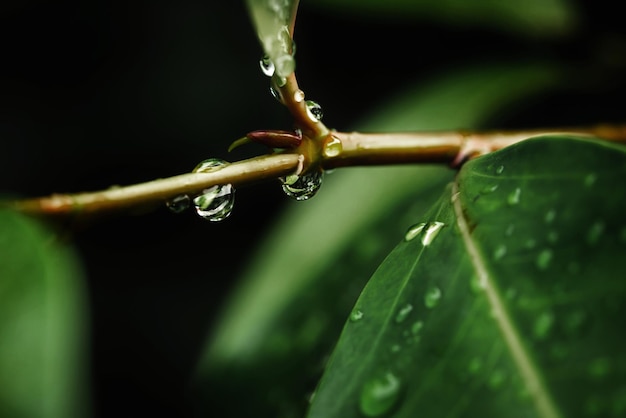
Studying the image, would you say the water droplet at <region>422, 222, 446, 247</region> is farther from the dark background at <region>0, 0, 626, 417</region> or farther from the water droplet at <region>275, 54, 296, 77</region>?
the dark background at <region>0, 0, 626, 417</region>

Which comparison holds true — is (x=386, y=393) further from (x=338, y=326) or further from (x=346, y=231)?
(x=346, y=231)

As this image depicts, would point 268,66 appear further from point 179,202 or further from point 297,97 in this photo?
point 179,202

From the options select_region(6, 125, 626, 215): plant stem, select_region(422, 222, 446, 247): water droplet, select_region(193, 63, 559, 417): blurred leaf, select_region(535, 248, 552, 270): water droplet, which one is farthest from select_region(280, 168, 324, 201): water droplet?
select_region(193, 63, 559, 417): blurred leaf

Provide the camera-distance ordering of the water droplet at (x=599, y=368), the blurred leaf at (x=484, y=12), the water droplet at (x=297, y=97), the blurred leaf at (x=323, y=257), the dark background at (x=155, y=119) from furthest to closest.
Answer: the dark background at (x=155, y=119) < the blurred leaf at (x=484, y=12) < the blurred leaf at (x=323, y=257) < the water droplet at (x=297, y=97) < the water droplet at (x=599, y=368)

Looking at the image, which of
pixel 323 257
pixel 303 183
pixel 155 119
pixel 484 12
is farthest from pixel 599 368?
pixel 155 119

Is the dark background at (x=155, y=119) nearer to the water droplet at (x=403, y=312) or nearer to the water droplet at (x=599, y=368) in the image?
the water droplet at (x=403, y=312)

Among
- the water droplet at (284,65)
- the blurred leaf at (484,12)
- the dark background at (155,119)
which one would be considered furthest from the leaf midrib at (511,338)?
the dark background at (155,119)

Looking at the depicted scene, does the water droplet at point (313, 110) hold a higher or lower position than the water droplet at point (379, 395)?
higher

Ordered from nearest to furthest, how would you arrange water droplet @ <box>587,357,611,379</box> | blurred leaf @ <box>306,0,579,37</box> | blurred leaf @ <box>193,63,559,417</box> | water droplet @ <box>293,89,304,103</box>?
1. water droplet @ <box>587,357,611,379</box>
2. water droplet @ <box>293,89,304,103</box>
3. blurred leaf @ <box>193,63,559,417</box>
4. blurred leaf @ <box>306,0,579,37</box>

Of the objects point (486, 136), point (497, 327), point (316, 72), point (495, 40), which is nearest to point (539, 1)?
point (495, 40)
